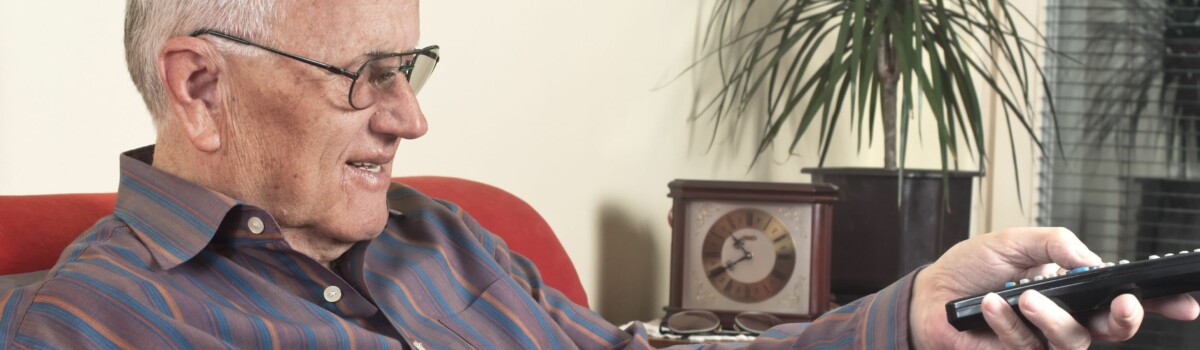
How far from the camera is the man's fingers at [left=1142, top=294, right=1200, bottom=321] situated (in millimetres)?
908

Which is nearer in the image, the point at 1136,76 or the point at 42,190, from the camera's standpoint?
the point at 42,190

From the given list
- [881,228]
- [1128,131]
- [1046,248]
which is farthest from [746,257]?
[1128,131]

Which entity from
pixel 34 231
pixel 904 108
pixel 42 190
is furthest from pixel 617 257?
pixel 34 231

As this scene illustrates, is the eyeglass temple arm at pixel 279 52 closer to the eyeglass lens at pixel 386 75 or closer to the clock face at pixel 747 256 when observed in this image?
the eyeglass lens at pixel 386 75

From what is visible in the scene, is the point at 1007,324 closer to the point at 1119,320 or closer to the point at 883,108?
the point at 1119,320

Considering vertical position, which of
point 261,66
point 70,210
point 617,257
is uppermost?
point 261,66

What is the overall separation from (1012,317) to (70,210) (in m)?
0.80

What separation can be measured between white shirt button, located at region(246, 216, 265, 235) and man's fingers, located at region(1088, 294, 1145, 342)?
668 mm

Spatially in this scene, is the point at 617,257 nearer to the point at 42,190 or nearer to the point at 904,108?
the point at 904,108

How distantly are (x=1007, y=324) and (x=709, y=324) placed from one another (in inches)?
40.1

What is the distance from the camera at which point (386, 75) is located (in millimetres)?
1152

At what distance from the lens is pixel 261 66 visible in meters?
1.08

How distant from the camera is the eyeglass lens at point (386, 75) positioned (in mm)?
1125

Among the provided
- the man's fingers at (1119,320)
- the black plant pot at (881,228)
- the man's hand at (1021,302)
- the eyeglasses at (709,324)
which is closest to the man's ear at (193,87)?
the man's hand at (1021,302)
